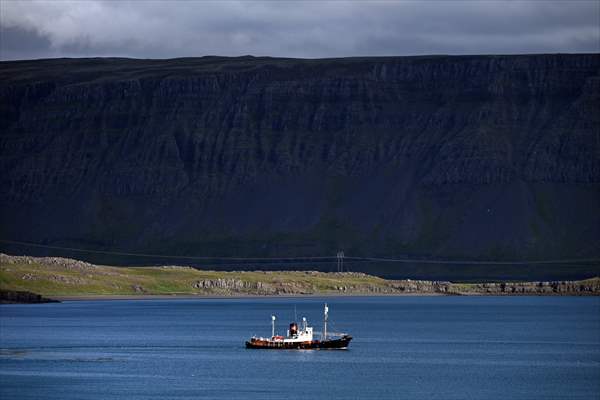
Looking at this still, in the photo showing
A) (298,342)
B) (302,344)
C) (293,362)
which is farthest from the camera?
(302,344)

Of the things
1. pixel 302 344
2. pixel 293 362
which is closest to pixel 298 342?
pixel 302 344

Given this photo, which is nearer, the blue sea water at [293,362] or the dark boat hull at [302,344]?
the blue sea water at [293,362]

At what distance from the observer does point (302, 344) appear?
151 m

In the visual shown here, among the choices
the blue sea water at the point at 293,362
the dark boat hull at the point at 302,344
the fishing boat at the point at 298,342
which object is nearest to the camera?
the blue sea water at the point at 293,362

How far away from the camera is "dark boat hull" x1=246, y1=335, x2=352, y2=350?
493 feet

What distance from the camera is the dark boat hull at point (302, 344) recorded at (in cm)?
15025

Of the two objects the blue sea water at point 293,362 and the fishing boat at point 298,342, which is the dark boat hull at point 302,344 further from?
the blue sea water at point 293,362

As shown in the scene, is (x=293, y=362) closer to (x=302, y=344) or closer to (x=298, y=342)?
(x=298, y=342)

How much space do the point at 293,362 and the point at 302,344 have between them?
13.4 metres

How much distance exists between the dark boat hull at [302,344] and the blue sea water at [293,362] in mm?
1121

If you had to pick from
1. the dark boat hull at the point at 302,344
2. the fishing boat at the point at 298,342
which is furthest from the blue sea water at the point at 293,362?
the fishing boat at the point at 298,342

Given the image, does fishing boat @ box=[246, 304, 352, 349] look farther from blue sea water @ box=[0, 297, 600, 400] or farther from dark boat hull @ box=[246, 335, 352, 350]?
blue sea water @ box=[0, 297, 600, 400]

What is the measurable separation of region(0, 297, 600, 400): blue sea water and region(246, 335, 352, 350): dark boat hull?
44.1 inches

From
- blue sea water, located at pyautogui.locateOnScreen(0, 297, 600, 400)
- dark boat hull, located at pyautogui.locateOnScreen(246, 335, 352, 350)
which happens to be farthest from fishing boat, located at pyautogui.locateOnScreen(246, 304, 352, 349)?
blue sea water, located at pyautogui.locateOnScreen(0, 297, 600, 400)
